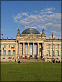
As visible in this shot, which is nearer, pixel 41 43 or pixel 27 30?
pixel 41 43

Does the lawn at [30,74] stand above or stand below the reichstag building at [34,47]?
below

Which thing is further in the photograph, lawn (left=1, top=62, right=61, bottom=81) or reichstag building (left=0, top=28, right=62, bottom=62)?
reichstag building (left=0, top=28, right=62, bottom=62)

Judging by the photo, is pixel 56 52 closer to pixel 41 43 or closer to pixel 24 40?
pixel 41 43

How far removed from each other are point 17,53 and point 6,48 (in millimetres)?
9685

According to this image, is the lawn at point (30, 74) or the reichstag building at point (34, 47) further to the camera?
the reichstag building at point (34, 47)

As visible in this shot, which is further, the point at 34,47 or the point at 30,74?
the point at 34,47

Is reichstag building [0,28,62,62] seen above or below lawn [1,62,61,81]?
above

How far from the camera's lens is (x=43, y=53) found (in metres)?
128

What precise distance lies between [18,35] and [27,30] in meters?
10.2

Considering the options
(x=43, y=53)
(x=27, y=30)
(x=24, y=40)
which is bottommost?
(x=43, y=53)

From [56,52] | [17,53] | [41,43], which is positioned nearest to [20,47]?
[17,53]

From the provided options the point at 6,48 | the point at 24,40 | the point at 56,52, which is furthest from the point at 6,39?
the point at 56,52

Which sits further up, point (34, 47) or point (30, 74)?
point (34, 47)

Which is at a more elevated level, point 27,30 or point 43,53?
point 27,30
